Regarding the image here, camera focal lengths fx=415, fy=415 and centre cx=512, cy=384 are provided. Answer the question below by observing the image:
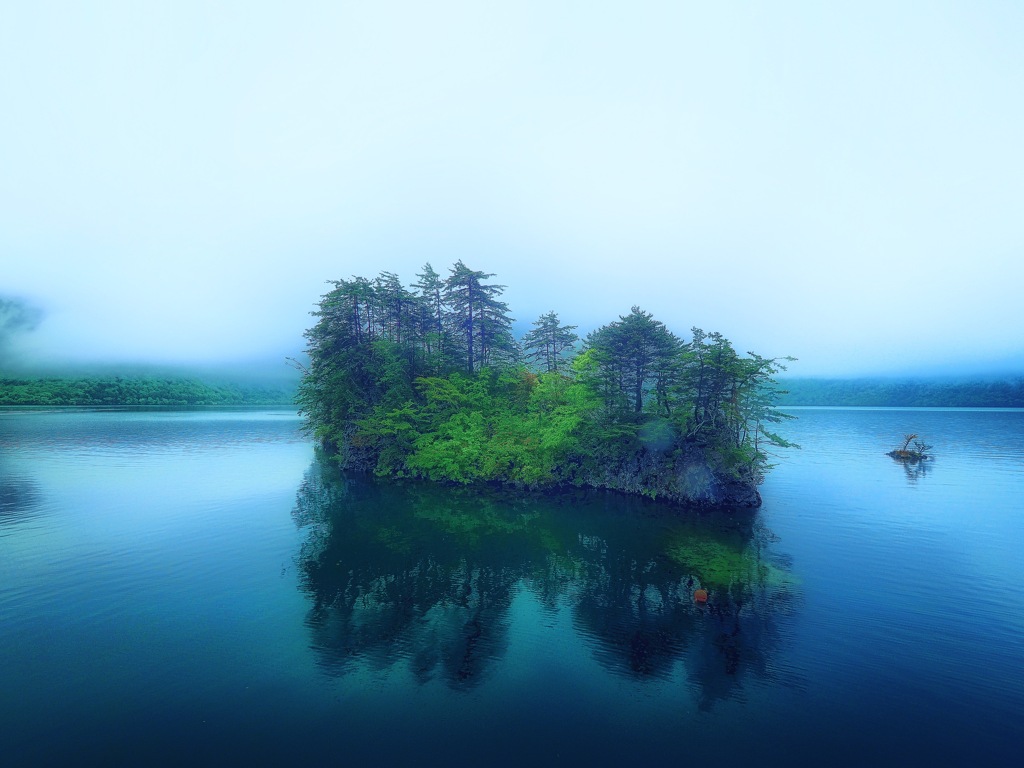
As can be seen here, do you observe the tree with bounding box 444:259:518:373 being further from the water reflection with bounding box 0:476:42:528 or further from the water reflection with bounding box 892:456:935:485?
the water reflection with bounding box 892:456:935:485

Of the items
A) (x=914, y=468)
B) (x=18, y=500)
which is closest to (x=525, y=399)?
(x=18, y=500)

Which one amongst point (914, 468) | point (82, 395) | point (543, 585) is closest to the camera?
point (543, 585)

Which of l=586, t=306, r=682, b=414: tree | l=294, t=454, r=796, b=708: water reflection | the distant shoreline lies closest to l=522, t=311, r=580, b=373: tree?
l=586, t=306, r=682, b=414: tree

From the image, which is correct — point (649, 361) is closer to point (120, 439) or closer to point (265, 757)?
point (265, 757)

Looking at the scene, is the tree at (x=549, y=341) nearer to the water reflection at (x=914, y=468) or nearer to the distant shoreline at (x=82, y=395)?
the water reflection at (x=914, y=468)

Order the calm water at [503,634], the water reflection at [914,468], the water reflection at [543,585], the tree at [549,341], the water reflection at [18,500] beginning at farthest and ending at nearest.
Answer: the tree at [549,341] < the water reflection at [914,468] < the water reflection at [18,500] < the water reflection at [543,585] < the calm water at [503,634]

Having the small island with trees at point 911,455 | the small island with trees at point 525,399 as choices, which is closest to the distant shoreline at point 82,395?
the small island with trees at point 525,399

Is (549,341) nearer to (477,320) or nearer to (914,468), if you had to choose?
(477,320)
